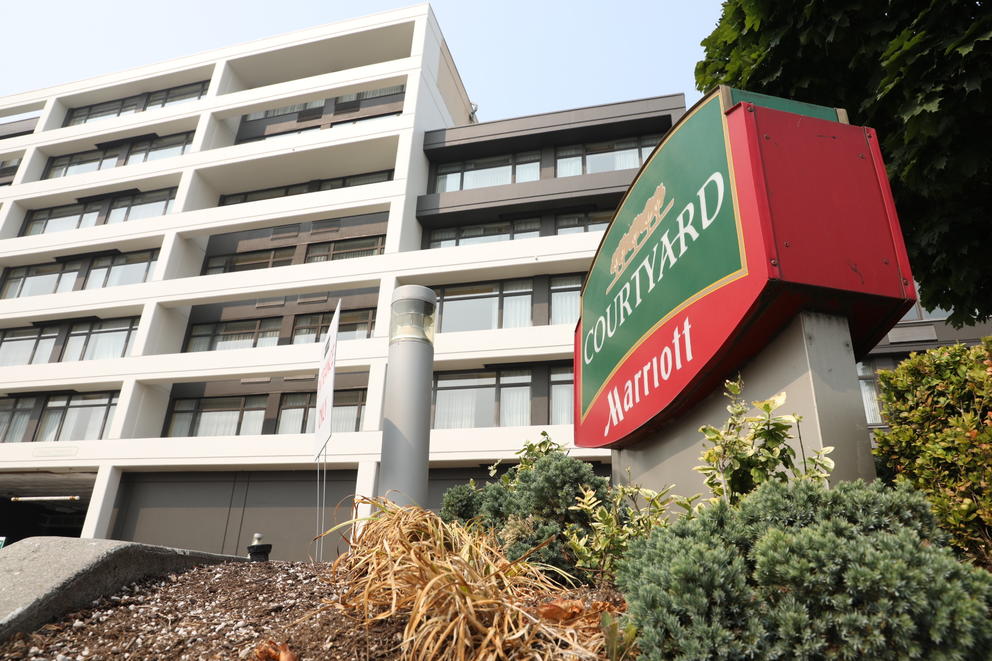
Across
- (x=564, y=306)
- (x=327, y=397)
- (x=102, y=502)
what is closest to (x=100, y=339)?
(x=102, y=502)

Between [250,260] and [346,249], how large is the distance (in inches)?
200

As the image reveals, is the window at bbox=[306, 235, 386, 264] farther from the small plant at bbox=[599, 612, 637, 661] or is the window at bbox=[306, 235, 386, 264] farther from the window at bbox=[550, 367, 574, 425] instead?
the small plant at bbox=[599, 612, 637, 661]

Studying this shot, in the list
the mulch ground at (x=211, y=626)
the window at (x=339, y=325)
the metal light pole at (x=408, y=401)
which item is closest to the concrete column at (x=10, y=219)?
the window at (x=339, y=325)

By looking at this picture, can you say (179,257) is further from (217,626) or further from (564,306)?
(217,626)

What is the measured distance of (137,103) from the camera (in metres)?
31.5

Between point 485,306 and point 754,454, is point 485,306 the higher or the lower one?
the higher one

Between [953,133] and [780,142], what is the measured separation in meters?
3.03

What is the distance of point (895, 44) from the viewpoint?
4.86 metres

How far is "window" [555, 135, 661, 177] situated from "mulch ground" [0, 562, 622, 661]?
72.5ft

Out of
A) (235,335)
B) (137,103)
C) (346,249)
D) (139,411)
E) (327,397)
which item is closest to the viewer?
(327,397)

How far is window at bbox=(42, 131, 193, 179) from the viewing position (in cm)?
2947

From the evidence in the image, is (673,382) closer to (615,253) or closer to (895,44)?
(615,253)

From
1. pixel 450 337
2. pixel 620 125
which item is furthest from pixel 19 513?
pixel 620 125

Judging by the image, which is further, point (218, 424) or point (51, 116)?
point (51, 116)
